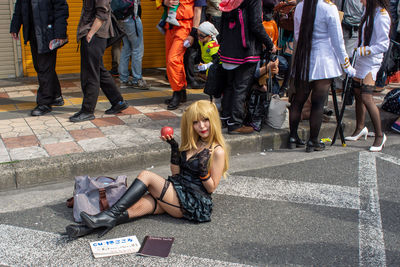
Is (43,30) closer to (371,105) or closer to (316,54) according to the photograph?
(316,54)

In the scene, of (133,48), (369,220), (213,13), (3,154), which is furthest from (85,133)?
(213,13)

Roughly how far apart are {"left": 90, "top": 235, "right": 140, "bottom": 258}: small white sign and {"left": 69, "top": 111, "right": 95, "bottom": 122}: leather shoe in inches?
106

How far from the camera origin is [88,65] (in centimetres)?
548

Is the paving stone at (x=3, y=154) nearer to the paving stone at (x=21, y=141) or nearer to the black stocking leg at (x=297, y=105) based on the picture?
the paving stone at (x=21, y=141)

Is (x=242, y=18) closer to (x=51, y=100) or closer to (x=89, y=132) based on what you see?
(x=89, y=132)

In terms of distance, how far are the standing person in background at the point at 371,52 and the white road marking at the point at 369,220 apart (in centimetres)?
74

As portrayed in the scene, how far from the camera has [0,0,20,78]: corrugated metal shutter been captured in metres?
7.82

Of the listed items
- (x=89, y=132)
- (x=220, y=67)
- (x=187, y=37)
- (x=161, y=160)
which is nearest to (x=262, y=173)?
(x=161, y=160)

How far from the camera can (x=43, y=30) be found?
18.5 ft

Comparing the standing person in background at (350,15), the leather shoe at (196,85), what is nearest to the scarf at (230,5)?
the leather shoe at (196,85)

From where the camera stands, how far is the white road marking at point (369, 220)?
308cm

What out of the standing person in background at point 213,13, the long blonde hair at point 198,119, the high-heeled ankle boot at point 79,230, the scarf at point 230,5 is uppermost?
the scarf at point 230,5

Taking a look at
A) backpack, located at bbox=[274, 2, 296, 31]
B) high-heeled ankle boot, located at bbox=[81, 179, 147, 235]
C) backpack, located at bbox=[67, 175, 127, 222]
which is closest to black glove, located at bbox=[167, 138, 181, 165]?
high-heeled ankle boot, located at bbox=[81, 179, 147, 235]

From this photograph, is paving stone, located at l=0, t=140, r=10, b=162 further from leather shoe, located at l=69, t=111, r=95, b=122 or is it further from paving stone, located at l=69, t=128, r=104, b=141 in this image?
leather shoe, located at l=69, t=111, r=95, b=122
